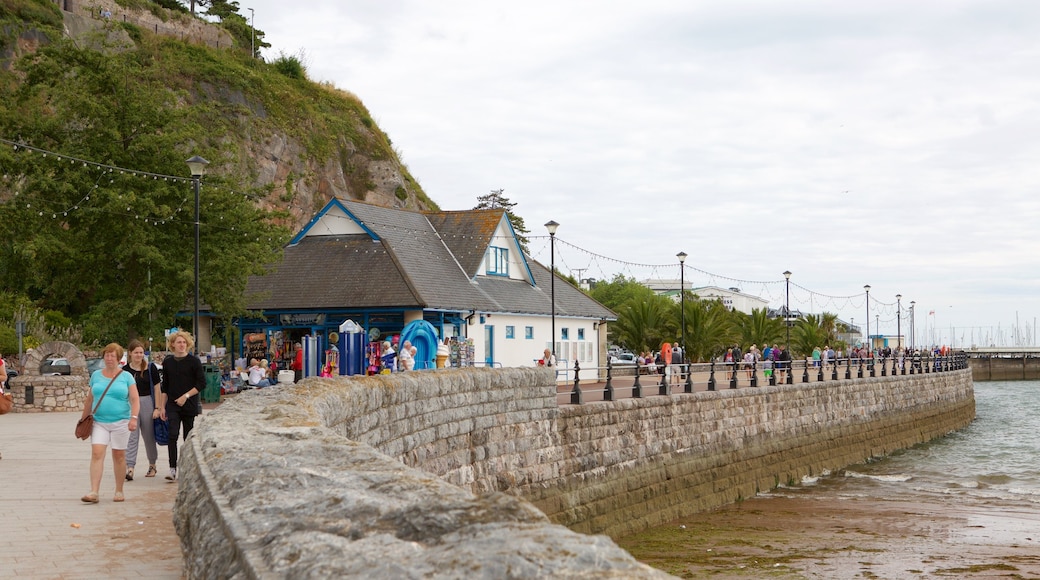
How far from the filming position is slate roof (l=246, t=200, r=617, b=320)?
33.9 meters

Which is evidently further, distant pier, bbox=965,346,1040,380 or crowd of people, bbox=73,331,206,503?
distant pier, bbox=965,346,1040,380

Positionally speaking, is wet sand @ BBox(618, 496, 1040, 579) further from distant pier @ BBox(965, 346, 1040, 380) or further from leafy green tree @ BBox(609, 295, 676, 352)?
distant pier @ BBox(965, 346, 1040, 380)

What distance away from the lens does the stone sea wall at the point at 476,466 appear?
3.54 meters

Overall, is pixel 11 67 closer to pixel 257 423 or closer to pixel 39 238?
pixel 39 238

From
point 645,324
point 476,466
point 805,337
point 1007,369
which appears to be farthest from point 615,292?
point 476,466

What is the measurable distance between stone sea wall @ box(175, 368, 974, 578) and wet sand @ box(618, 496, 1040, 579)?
1.26m

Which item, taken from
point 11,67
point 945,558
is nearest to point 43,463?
point 945,558

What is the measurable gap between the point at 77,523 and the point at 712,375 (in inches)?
794

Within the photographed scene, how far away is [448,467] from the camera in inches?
587

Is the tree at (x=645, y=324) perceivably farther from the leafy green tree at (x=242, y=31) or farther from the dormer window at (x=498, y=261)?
the leafy green tree at (x=242, y=31)

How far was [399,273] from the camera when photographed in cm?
3412

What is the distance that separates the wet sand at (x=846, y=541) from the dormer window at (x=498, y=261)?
53.4 ft

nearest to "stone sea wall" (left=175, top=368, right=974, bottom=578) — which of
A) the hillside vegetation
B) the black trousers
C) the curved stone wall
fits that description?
the black trousers

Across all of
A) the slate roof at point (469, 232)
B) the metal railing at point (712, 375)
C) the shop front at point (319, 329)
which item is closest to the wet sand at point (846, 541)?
the metal railing at point (712, 375)
